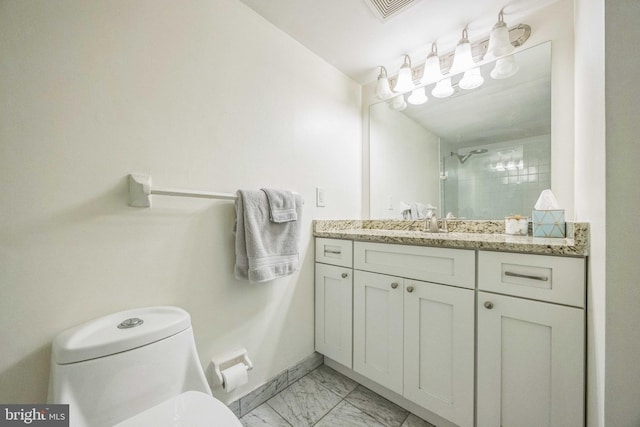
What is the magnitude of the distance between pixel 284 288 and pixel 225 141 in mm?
851

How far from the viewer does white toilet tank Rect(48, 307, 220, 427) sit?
0.65 meters

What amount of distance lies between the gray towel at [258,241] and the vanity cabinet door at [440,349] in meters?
0.64

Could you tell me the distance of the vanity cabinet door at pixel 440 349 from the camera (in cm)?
96

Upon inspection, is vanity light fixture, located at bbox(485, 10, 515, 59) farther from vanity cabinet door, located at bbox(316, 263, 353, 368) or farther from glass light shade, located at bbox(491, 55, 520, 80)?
vanity cabinet door, located at bbox(316, 263, 353, 368)

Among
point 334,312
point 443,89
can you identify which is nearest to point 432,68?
point 443,89

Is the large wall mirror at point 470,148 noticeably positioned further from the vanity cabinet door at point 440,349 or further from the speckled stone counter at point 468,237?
the vanity cabinet door at point 440,349

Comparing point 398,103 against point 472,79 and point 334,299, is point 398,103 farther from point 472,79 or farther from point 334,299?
point 334,299

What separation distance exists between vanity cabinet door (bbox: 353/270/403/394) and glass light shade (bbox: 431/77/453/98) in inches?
48.8

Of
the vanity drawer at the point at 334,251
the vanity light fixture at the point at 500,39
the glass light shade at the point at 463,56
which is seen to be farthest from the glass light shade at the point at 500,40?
the vanity drawer at the point at 334,251

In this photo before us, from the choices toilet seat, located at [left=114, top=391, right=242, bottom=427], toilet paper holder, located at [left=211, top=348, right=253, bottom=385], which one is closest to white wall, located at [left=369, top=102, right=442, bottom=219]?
toilet paper holder, located at [left=211, top=348, right=253, bottom=385]

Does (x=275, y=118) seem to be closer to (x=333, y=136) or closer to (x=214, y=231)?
(x=333, y=136)

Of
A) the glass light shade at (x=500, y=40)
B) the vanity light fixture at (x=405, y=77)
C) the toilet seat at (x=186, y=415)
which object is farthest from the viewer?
the vanity light fixture at (x=405, y=77)
